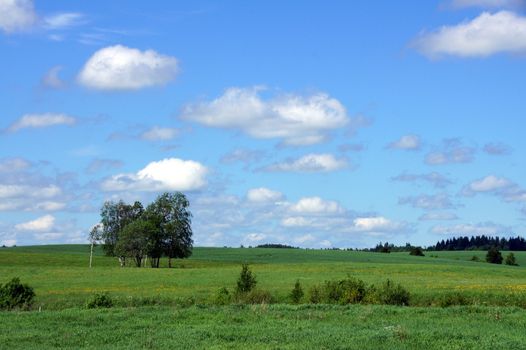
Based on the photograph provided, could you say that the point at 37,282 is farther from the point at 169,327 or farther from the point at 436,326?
the point at 436,326

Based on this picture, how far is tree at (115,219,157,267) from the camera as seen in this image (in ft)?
348

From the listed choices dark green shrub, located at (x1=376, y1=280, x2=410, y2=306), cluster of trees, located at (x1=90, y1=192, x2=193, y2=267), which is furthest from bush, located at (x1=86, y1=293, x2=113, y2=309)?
cluster of trees, located at (x1=90, y1=192, x2=193, y2=267)

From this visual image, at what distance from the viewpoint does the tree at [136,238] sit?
10594 cm

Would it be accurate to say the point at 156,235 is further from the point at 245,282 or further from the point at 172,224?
the point at 245,282

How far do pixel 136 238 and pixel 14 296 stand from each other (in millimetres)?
72384

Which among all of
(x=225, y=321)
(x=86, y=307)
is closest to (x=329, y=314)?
(x=225, y=321)

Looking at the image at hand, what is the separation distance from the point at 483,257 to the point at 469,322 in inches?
5338

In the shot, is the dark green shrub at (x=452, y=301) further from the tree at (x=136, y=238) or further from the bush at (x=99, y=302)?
the tree at (x=136, y=238)

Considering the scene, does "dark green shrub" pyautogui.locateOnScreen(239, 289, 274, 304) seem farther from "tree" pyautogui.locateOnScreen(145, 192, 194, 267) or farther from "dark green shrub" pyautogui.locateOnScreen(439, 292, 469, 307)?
"tree" pyautogui.locateOnScreen(145, 192, 194, 267)

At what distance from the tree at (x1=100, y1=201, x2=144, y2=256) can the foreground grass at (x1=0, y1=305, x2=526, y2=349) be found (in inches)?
3739

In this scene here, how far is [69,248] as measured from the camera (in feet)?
511

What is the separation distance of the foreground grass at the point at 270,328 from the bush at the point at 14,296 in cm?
574

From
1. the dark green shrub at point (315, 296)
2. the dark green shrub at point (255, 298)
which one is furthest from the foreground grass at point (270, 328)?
the dark green shrub at point (315, 296)

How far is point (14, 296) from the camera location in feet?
112
